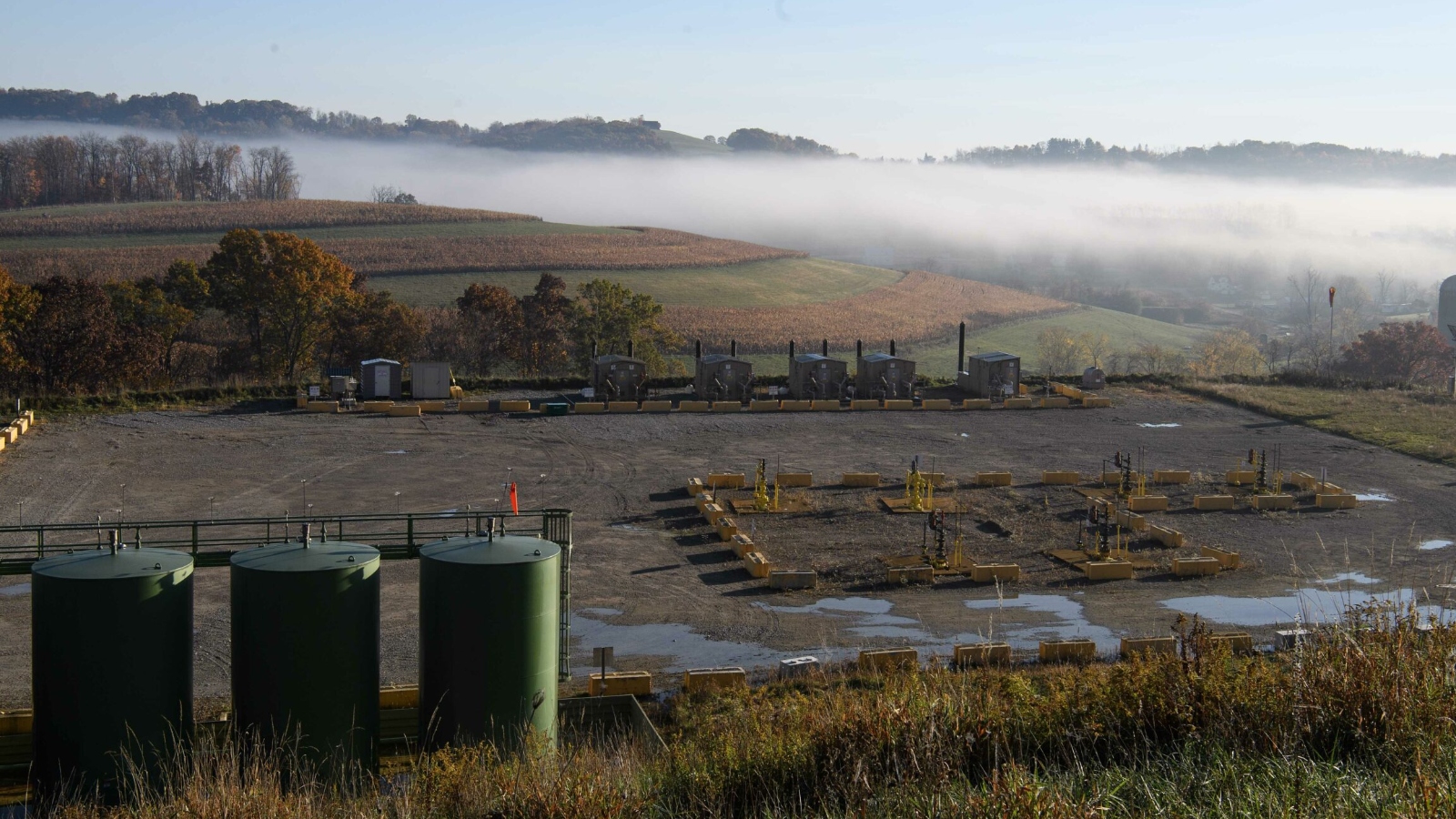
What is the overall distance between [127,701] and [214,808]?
4.34 m

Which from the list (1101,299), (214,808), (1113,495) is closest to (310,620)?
(214,808)

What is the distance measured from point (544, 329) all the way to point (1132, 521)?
38.5 meters

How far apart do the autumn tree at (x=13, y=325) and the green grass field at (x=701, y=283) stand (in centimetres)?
3957

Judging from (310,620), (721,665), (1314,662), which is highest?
(1314,662)

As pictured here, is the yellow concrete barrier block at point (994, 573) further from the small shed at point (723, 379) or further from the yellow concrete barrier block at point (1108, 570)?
the small shed at point (723, 379)

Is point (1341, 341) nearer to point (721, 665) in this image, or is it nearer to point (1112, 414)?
point (1112, 414)

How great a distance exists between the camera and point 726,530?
1002 inches

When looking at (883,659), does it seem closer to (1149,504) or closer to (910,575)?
(910,575)

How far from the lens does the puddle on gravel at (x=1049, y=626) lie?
19.4 m

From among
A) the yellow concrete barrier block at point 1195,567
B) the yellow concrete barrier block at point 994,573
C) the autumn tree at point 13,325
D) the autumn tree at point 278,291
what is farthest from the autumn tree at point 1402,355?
the autumn tree at point 13,325

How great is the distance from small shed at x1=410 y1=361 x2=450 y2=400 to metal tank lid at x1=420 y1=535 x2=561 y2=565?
29757 millimetres

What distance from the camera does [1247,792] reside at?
24.5ft

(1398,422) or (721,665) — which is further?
(1398,422)

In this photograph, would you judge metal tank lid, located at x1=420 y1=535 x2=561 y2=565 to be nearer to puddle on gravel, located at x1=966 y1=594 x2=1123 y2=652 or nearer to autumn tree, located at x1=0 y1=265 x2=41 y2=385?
puddle on gravel, located at x1=966 y1=594 x2=1123 y2=652
